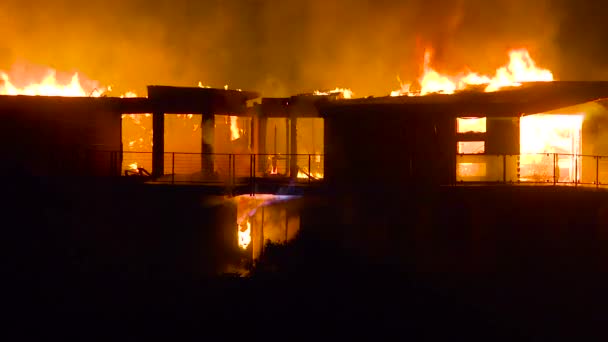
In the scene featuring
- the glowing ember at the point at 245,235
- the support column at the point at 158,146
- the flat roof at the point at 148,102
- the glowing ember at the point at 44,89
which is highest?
the glowing ember at the point at 44,89

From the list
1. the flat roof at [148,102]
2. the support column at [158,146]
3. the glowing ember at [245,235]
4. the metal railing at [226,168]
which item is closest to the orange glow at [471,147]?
the metal railing at [226,168]

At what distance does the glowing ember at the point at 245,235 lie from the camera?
23.0 metres

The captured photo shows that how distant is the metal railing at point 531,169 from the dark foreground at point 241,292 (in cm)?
418

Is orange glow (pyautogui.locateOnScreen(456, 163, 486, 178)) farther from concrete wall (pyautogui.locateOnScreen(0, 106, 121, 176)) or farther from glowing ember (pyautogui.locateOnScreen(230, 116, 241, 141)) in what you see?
concrete wall (pyautogui.locateOnScreen(0, 106, 121, 176))

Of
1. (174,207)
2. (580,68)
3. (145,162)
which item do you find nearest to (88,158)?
(174,207)

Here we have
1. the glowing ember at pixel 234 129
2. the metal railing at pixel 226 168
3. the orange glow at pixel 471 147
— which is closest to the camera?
the metal railing at pixel 226 168

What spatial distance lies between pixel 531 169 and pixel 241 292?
13575 millimetres

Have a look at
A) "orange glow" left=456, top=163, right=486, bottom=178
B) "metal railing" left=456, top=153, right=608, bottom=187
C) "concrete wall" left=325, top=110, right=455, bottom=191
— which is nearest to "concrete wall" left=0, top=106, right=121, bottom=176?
"concrete wall" left=325, top=110, right=455, bottom=191

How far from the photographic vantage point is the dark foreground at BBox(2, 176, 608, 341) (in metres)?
16.5

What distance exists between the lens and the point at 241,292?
18.5m

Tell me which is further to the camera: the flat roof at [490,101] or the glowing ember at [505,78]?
the glowing ember at [505,78]

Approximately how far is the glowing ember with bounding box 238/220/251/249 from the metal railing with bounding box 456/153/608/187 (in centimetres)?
779

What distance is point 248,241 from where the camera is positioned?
76.5ft

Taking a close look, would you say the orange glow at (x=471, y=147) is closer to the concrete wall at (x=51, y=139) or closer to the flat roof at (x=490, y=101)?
the flat roof at (x=490, y=101)
